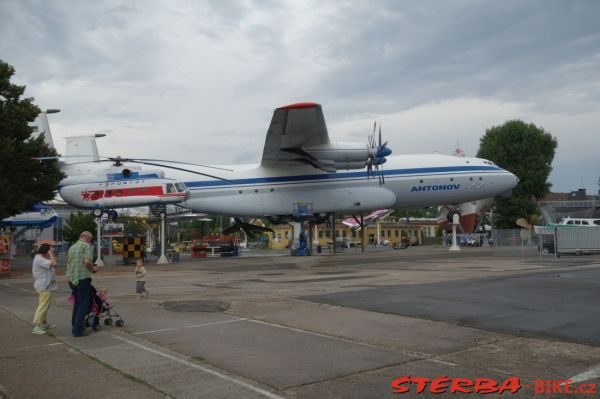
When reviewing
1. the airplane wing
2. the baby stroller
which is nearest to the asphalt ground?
the baby stroller

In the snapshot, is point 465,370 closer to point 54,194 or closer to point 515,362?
point 515,362

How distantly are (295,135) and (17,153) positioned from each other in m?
14.1

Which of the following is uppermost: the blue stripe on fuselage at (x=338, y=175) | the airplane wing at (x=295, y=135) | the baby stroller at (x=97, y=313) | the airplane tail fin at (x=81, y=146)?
the airplane tail fin at (x=81, y=146)

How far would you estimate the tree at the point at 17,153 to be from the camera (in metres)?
25.1

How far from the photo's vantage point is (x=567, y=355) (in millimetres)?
6555

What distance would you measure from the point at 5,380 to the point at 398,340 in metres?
5.17

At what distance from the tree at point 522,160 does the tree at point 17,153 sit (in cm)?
4814

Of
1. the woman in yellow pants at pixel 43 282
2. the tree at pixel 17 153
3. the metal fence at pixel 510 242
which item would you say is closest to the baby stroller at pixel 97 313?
the woman in yellow pants at pixel 43 282

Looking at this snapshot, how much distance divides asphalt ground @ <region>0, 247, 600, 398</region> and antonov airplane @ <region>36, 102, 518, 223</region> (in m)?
19.3

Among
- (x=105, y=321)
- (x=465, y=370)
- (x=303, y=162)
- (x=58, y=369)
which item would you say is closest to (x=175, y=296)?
(x=105, y=321)

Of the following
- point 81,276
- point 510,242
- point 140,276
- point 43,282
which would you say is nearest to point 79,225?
point 510,242

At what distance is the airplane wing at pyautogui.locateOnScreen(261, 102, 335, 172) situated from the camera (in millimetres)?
25078

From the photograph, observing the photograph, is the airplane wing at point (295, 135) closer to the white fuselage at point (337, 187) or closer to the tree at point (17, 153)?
the white fuselage at point (337, 187)

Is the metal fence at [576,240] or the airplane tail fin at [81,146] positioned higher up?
the airplane tail fin at [81,146]
